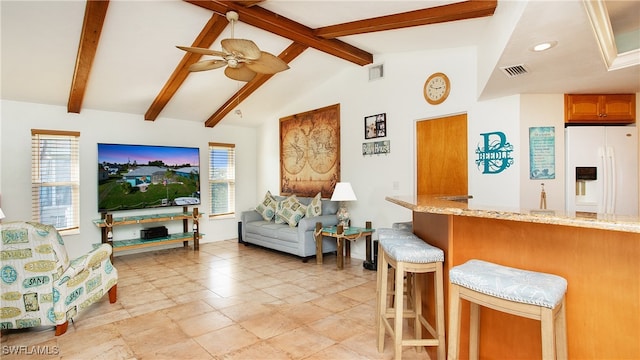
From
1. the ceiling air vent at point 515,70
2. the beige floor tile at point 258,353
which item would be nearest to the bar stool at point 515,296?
the beige floor tile at point 258,353

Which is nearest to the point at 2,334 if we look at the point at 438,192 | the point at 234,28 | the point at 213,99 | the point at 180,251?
the point at 180,251

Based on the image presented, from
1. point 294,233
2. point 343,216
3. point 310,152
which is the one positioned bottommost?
point 294,233

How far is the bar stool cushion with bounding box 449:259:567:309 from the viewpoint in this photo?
54.7 inches

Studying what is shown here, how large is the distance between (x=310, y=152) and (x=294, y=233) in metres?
1.65

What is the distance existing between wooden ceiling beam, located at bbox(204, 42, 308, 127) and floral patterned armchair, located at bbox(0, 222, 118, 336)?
9.96ft

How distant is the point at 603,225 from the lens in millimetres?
1283

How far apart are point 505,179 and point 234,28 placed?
3.52 m

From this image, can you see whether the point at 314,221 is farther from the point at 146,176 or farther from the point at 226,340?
the point at 146,176

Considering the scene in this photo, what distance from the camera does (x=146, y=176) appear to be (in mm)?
5566

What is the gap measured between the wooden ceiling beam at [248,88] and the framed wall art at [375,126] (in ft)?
4.65

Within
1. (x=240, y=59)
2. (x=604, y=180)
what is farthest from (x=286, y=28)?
(x=604, y=180)

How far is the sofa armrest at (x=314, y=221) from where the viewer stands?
16.0 ft

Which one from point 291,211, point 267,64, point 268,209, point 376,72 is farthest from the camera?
point 268,209

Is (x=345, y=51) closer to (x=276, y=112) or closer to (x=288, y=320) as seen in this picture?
(x=276, y=112)
